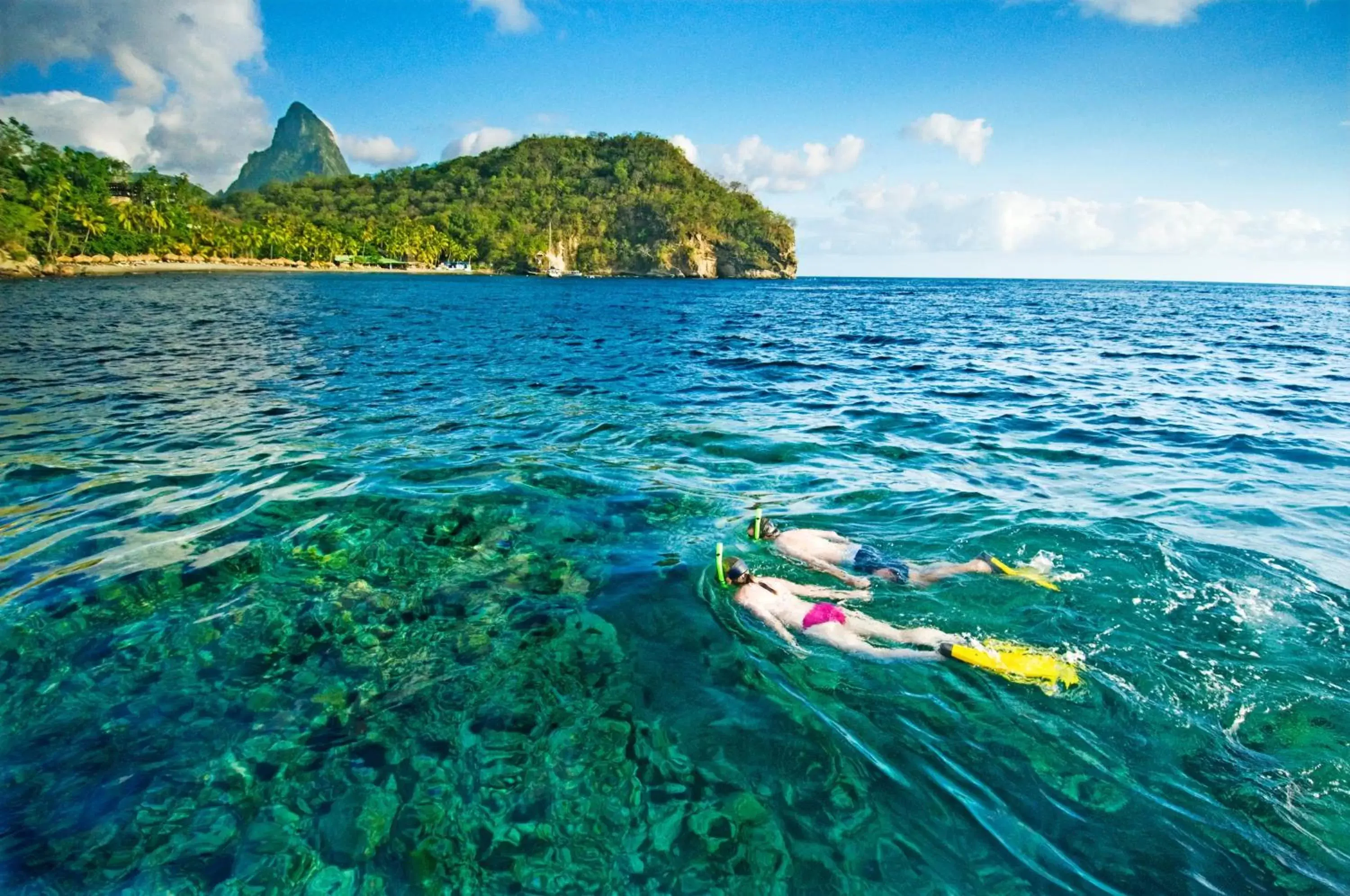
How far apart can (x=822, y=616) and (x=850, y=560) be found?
156cm

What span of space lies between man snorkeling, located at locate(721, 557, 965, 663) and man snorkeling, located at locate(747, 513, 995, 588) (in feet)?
1.38

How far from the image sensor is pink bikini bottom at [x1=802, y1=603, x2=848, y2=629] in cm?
680

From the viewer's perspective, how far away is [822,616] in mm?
6824

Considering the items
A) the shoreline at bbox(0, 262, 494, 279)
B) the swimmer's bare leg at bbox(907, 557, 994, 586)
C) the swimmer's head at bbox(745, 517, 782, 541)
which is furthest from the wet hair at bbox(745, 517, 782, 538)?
the shoreline at bbox(0, 262, 494, 279)

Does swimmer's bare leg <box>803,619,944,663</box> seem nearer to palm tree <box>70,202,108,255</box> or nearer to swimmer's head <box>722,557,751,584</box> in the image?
swimmer's head <box>722,557,751,584</box>

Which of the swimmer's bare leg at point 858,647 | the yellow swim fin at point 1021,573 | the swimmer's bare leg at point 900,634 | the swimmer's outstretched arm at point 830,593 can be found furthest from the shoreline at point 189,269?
the yellow swim fin at point 1021,573

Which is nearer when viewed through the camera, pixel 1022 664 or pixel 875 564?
pixel 1022 664

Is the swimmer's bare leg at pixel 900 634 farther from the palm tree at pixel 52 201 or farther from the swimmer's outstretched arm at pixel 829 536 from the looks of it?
the palm tree at pixel 52 201

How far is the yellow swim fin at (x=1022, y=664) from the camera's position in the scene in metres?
5.89

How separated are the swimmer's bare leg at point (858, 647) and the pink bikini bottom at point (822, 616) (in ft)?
0.13

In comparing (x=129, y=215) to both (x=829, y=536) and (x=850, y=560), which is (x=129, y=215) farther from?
(x=850, y=560)

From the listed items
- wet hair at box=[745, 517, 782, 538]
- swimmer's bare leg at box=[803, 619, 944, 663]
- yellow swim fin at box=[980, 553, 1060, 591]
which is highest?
wet hair at box=[745, 517, 782, 538]

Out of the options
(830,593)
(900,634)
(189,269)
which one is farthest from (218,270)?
(900,634)

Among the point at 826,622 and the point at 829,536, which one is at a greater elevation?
the point at 829,536
